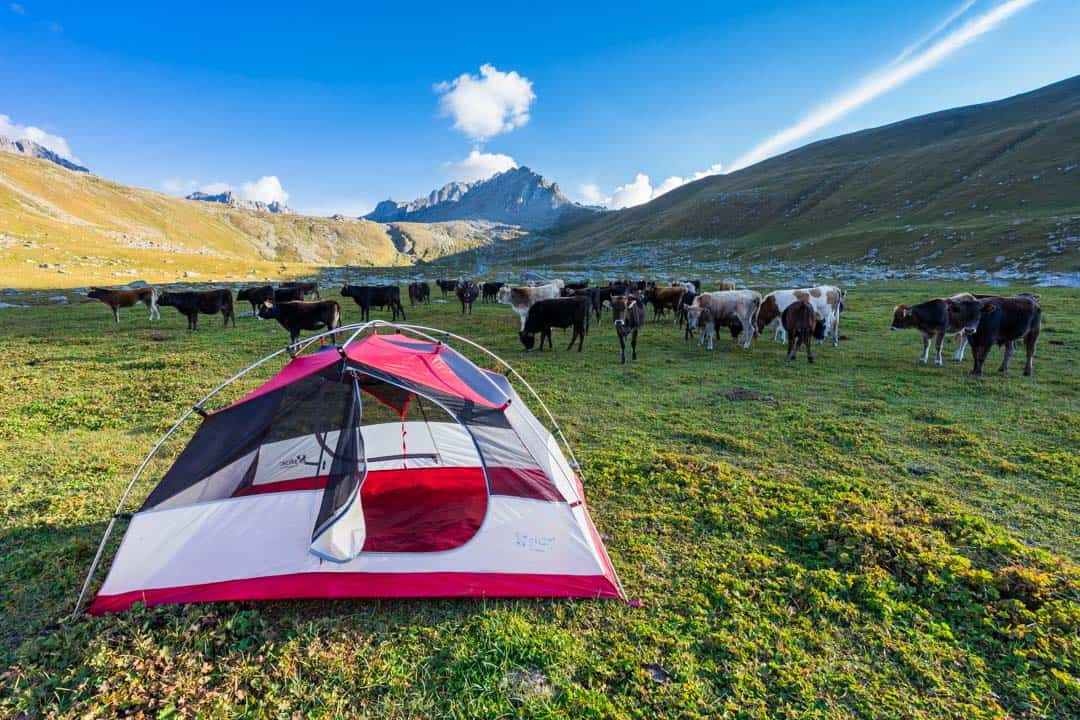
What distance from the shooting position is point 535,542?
4.39 m

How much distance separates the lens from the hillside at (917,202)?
146 feet

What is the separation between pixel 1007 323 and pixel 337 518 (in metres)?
14.8

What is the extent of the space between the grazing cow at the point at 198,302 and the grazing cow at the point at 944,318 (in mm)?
25310

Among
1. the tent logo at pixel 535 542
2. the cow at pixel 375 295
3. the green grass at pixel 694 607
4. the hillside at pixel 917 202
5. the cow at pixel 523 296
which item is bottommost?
the green grass at pixel 694 607

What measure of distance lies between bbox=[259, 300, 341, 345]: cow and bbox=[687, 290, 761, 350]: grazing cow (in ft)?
45.2

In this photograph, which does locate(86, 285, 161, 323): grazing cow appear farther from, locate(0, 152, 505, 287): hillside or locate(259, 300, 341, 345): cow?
locate(0, 152, 505, 287): hillside

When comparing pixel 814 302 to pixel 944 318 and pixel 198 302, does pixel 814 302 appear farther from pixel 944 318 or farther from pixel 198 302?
pixel 198 302

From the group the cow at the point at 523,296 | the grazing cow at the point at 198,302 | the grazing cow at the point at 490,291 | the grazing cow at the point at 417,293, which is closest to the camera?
the grazing cow at the point at 198,302

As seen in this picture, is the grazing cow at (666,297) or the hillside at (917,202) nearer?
the grazing cow at (666,297)

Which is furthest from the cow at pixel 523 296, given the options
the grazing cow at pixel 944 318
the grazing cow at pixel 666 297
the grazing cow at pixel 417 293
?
the grazing cow at pixel 944 318

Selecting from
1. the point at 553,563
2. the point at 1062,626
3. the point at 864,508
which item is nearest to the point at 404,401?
the point at 553,563

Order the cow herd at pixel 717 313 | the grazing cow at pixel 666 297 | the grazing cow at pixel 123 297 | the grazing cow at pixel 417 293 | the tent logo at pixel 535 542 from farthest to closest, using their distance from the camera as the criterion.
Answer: the grazing cow at pixel 417 293 < the grazing cow at pixel 123 297 < the grazing cow at pixel 666 297 < the cow herd at pixel 717 313 < the tent logo at pixel 535 542

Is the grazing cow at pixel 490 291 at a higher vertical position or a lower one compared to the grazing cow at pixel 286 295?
lower

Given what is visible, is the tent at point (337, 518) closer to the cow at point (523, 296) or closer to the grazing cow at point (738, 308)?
the grazing cow at point (738, 308)
